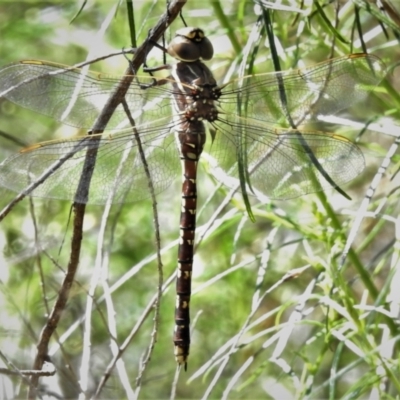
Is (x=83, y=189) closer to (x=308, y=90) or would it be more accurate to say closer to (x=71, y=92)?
(x=71, y=92)

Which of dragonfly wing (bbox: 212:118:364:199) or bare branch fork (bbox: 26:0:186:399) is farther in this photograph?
dragonfly wing (bbox: 212:118:364:199)

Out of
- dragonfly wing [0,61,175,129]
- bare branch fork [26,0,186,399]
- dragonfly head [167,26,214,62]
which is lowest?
bare branch fork [26,0,186,399]

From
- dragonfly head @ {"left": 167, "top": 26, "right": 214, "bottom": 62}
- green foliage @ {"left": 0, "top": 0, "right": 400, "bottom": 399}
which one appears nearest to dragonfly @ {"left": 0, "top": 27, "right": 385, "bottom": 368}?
dragonfly head @ {"left": 167, "top": 26, "right": 214, "bottom": 62}

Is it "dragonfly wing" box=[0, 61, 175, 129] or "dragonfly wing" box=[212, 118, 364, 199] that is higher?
"dragonfly wing" box=[0, 61, 175, 129]

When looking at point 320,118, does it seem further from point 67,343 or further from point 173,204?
point 67,343

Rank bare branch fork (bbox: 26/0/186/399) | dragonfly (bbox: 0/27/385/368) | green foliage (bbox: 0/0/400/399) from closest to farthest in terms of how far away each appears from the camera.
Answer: bare branch fork (bbox: 26/0/186/399) → dragonfly (bbox: 0/27/385/368) → green foliage (bbox: 0/0/400/399)

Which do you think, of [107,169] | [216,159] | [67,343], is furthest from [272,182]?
[67,343]

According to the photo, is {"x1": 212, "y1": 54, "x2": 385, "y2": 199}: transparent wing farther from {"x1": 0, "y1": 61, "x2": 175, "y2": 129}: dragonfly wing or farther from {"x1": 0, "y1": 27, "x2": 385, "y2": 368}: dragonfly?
{"x1": 0, "y1": 61, "x2": 175, "y2": 129}: dragonfly wing
